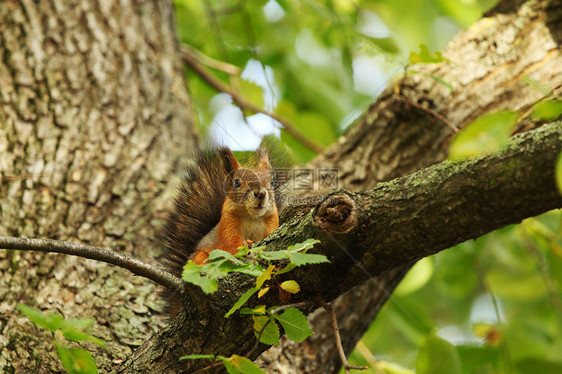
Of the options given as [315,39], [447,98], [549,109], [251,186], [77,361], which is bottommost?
[77,361]

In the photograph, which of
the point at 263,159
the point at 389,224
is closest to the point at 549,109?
the point at 389,224

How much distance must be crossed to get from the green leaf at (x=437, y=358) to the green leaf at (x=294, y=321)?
804 mm

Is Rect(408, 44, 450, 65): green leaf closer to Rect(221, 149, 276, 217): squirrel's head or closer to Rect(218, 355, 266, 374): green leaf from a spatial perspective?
Rect(221, 149, 276, 217): squirrel's head

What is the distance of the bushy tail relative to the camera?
2.42m

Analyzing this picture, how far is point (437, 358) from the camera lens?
1.96 metres

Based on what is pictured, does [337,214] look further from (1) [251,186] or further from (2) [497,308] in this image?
(2) [497,308]

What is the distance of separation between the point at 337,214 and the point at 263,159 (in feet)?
4.49

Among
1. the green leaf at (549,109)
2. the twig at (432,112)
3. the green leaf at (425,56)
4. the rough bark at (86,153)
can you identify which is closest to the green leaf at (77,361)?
the rough bark at (86,153)

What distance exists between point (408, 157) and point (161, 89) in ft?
4.93

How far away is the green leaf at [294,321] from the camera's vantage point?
1.33 m

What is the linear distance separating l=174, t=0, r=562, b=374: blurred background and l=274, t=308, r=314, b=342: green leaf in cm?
81

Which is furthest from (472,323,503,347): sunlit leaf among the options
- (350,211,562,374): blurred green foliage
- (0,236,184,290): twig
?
(0,236,184,290): twig

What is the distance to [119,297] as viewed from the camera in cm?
220

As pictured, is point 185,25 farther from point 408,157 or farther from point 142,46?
point 408,157
